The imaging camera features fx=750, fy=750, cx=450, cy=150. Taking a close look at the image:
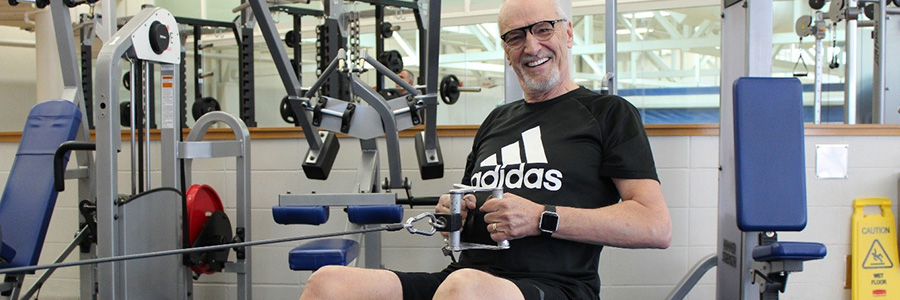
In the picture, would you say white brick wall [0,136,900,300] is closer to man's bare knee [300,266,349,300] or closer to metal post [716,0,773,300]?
metal post [716,0,773,300]

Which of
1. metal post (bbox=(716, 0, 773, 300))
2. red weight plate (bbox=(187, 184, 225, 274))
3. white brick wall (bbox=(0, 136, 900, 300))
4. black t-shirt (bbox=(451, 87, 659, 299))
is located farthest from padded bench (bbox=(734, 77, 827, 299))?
red weight plate (bbox=(187, 184, 225, 274))

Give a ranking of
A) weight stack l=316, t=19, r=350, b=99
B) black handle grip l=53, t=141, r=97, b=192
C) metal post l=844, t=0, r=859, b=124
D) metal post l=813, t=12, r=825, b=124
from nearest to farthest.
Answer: black handle grip l=53, t=141, r=97, b=192 < weight stack l=316, t=19, r=350, b=99 < metal post l=813, t=12, r=825, b=124 < metal post l=844, t=0, r=859, b=124

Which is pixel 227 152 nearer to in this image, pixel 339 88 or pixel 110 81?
pixel 110 81

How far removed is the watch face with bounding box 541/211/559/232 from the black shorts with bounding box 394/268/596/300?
0.11 meters

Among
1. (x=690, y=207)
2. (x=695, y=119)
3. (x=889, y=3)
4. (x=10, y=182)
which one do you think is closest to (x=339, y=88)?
(x=10, y=182)

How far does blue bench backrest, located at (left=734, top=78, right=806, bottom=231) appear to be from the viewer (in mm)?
1908

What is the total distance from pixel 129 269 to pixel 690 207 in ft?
6.35

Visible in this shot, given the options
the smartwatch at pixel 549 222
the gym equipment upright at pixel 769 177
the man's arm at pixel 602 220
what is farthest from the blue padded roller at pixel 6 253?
the gym equipment upright at pixel 769 177

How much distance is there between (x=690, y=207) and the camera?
274 centimetres

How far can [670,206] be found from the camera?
274 cm

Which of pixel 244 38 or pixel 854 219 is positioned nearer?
pixel 854 219

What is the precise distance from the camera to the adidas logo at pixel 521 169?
5.31ft

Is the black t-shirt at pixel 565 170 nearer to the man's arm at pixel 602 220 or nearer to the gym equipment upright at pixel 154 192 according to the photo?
the man's arm at pixel 602 220

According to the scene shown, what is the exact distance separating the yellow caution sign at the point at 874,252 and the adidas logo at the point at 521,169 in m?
1.61
